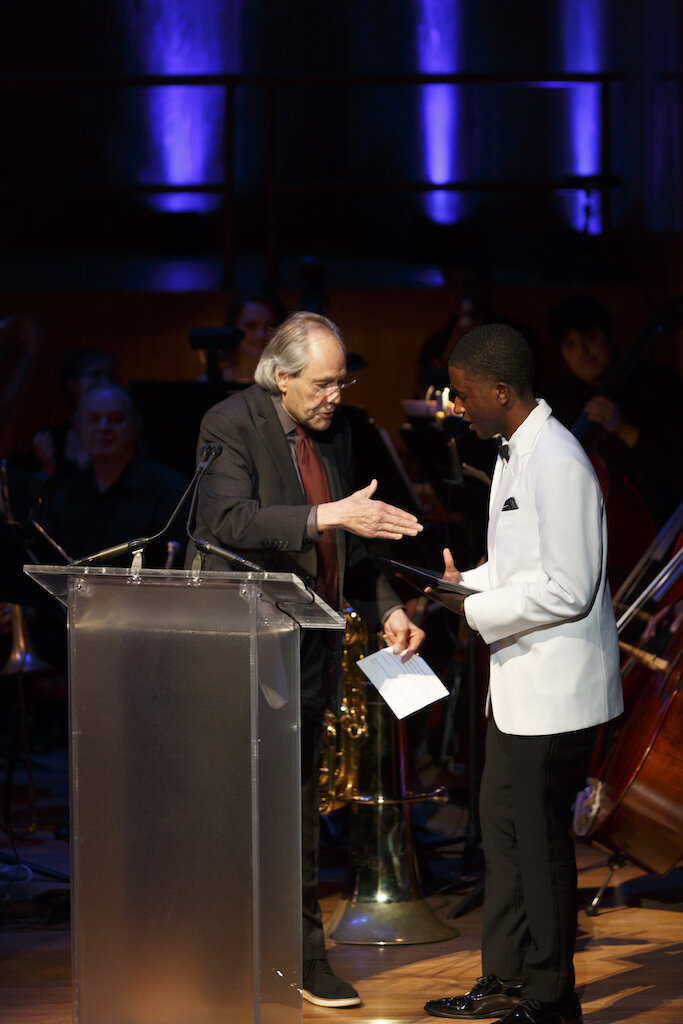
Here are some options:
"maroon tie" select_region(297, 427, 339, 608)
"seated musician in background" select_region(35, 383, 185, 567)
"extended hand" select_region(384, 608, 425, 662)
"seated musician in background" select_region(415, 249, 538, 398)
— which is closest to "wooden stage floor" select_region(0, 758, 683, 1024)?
"extended hand" select_region(384, 608, 425, 662)

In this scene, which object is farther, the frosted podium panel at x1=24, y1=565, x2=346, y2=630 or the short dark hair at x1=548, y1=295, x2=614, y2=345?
the short dark hair at x1=548, y1=295, x2=614, y2=345

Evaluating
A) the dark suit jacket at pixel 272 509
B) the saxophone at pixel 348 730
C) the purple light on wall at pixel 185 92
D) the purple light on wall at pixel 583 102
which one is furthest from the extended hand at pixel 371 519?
the purple light on wall at pixel 185 92

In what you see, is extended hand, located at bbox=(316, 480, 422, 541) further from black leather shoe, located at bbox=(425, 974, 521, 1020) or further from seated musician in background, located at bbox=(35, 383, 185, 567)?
seated musician in background, located at bbox=(35, 383, 185, 567)

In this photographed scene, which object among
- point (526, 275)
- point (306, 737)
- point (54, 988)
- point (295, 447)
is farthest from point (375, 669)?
point (526, 275)

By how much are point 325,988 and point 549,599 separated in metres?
1.05

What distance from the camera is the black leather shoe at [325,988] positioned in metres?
2.93

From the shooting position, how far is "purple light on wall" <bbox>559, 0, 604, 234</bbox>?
623 centimetres

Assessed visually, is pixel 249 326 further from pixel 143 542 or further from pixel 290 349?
pixel 143 542

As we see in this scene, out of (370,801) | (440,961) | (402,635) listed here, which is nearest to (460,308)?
(370,801)

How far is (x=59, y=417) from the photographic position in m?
6.59

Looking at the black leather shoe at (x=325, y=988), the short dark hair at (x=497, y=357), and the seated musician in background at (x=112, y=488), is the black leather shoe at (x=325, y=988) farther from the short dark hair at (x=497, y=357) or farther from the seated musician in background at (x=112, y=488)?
the seated musician in background at (x=112, y=488)

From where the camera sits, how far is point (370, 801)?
3.55 meters

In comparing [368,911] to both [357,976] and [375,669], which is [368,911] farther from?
[375,669]

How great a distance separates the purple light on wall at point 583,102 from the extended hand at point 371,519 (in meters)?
4.22
